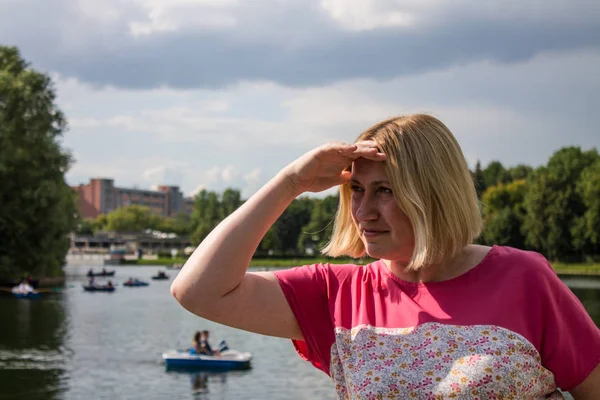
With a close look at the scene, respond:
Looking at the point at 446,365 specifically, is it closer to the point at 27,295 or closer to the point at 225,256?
the point at 225,256

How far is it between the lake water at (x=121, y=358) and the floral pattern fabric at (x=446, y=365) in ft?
56.2

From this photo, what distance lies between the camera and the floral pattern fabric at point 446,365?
196cm

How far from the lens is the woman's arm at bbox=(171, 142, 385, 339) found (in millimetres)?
2203

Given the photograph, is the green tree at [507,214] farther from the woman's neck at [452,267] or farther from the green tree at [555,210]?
the woman's neck at [452,267]

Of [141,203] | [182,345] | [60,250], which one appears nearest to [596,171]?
[60,250]

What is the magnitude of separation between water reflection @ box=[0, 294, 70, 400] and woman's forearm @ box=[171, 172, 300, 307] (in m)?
17.7

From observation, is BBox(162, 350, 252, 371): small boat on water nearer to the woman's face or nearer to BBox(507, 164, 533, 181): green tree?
the woman's face

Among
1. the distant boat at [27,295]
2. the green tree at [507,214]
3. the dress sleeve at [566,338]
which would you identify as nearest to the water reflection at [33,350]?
the distant boat at [27,295]

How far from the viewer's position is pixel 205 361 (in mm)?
21406

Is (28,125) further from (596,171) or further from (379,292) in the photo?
(596,171)

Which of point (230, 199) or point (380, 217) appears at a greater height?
point (230, 199)

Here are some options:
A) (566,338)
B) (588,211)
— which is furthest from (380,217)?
(588,211)

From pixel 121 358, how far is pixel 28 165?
1886 cm

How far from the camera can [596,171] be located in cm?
6875
